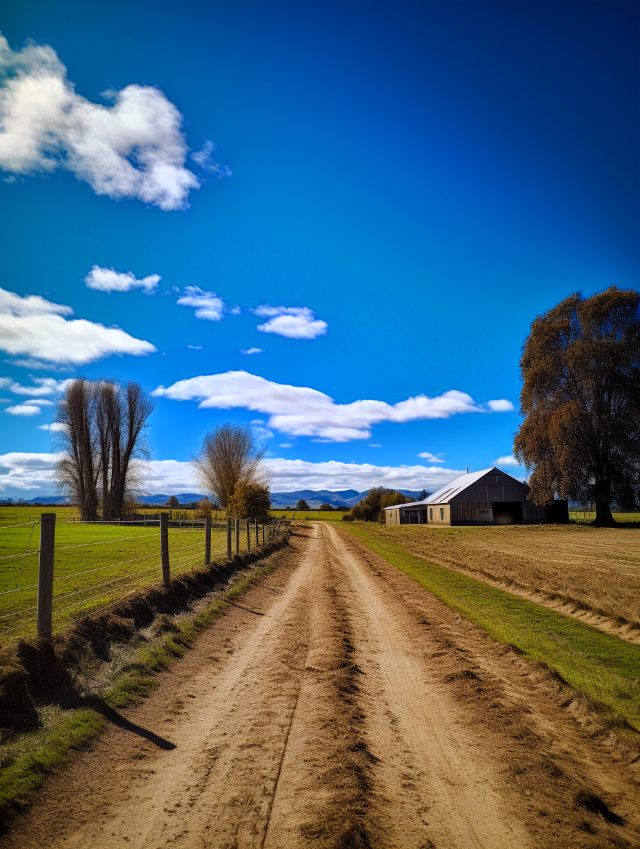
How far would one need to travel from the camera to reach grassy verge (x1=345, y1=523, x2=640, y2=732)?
609 cm

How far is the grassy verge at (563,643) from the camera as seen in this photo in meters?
6.09

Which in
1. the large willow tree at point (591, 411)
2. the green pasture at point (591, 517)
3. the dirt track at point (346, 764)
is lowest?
the green pasture at point (591, 517)

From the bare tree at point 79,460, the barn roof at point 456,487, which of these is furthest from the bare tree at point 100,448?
the barn roof at point 456,487

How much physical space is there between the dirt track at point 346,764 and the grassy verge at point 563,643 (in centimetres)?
52

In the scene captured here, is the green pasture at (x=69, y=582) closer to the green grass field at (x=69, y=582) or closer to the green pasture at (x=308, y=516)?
the green grass field at (x=69, y=582)

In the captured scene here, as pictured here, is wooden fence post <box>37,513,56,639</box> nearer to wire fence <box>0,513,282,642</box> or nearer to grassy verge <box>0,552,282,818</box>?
wire fence <box>0,513,282,642</box>

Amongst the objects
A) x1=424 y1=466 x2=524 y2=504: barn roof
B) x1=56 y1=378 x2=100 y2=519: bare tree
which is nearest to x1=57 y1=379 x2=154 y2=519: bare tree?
x1=56 y1=378 x2=100 y2=519: bare tree

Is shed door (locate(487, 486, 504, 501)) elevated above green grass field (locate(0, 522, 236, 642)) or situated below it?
above

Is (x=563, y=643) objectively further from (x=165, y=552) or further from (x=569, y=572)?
(x=569, y=572)

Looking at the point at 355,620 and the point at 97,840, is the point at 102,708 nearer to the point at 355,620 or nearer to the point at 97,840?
the point at 97,840

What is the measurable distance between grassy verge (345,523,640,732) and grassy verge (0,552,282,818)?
217 inches

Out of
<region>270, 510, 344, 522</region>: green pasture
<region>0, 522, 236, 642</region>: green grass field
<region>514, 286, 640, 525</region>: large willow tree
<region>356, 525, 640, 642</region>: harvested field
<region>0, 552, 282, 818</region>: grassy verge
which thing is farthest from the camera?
<region>270, 510, 344, 522</region>: green pasture

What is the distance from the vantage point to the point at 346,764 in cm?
434

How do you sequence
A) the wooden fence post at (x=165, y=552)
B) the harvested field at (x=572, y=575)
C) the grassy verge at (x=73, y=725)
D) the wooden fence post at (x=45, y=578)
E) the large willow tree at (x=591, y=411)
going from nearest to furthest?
the grassy verge at (x=73, y=725) → the wooden fence post at (x=45, y=578) → the harvested field at (x=572, y=575) → the wooden fence post at (x=165, y=552) → the large willow tree at (x=591, y=411)
